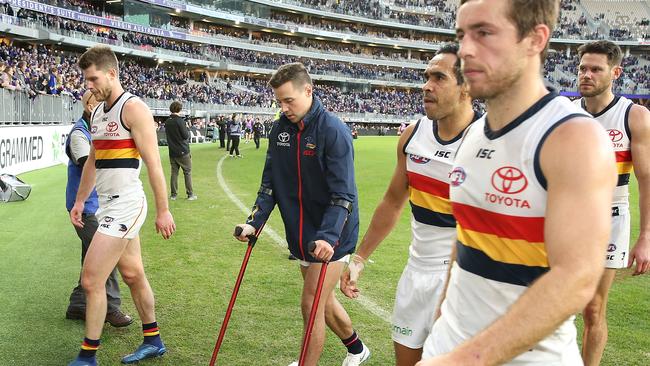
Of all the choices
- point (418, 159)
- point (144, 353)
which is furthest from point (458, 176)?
point (144, 353)

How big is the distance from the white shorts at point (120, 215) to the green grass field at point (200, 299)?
1.09 m

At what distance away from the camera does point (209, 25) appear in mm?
71438

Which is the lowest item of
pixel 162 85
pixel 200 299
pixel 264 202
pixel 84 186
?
pixel 200 299

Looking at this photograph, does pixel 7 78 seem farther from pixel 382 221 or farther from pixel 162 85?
pixel 162 85

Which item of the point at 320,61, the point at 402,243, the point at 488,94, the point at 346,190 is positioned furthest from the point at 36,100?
the point at 320,61

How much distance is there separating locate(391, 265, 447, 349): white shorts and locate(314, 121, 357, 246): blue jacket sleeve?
0.67 metres

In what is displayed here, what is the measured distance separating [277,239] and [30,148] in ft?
39.0

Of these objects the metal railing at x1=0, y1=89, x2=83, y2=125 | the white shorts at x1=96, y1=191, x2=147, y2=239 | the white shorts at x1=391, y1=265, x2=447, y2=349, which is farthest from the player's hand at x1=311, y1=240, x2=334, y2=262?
the metal railing at x1=0, y1=89, x2=83, y2=125

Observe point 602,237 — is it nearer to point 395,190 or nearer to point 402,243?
point 395,190

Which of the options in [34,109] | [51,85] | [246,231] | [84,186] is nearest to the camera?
[246,231]

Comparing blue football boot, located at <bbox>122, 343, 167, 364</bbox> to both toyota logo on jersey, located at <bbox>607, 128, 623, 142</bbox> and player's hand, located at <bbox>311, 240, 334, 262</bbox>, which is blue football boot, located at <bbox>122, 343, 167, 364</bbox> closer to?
player's hand, located at <bbox>311, 240, 334, 262</bbox>

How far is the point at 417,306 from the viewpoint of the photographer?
11.4 ft

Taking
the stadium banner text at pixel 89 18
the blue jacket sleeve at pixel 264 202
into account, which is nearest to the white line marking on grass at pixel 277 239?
the blue jacket sleeve at pixel 264 202

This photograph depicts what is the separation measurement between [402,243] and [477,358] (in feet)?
26.5
